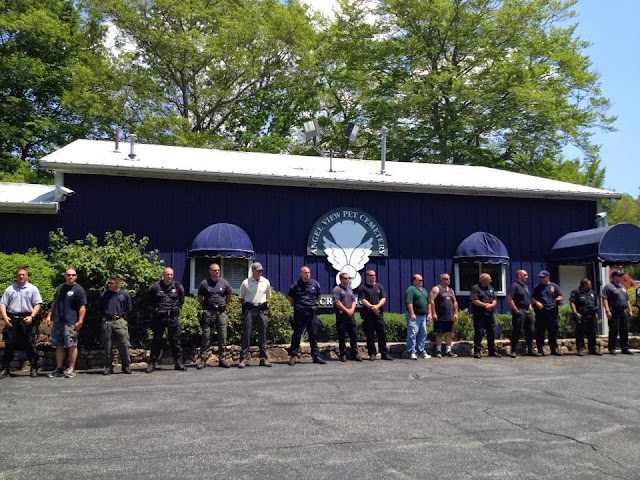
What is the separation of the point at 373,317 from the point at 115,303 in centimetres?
447

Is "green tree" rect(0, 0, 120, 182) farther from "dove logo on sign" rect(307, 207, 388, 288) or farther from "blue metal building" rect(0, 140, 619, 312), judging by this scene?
"dove logo on sign" rect(307, 207, 388, 288)

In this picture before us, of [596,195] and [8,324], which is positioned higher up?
[596,195]

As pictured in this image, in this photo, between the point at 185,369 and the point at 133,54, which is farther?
the point at 133,54

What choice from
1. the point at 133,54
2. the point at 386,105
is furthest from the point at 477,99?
the point at 133,54

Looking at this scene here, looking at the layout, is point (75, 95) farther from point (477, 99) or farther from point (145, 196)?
point (477, 99)

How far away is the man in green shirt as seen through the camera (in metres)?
10.9

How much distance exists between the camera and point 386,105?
1006 inches

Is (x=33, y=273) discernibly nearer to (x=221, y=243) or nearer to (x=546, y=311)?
(x=221, y=243)

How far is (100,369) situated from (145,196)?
3.81 meters

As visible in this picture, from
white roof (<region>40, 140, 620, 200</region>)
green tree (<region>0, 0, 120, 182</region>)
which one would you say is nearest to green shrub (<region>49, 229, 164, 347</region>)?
white roof (<region>40, 140, 620, 200</region>)

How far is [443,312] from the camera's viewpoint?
1123 centimetres

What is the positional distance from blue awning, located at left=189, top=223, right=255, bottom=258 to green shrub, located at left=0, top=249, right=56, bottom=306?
107 inches

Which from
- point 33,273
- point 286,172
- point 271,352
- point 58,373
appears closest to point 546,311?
point 271,352

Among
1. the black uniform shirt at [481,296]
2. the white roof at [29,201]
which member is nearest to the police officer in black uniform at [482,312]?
the black uniform shirt at [481,296]
